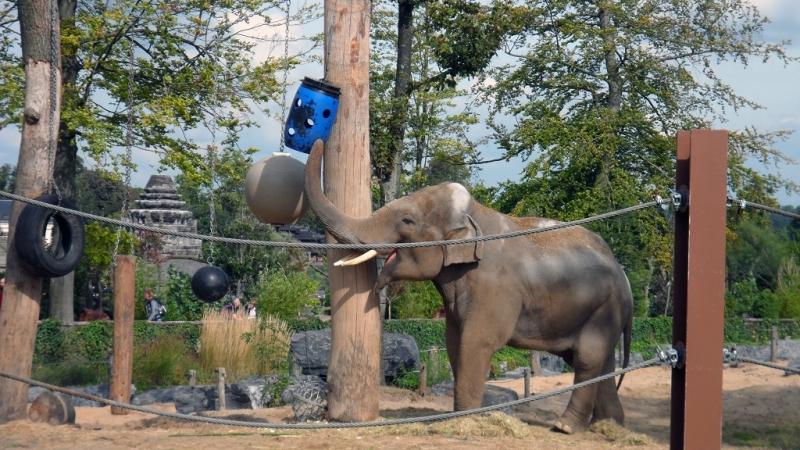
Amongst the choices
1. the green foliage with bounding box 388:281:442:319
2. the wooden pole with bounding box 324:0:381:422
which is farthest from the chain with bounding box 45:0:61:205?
the green foliage with bounding box 388:281:442:319

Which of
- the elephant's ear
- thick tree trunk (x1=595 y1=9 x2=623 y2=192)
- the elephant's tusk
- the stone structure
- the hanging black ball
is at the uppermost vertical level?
thick tree trunk (x1=595 y1=9 x2=623 y2=192)

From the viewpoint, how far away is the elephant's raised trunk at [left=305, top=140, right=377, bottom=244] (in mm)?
6270

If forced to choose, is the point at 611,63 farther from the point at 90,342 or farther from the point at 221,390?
the point at 221,390

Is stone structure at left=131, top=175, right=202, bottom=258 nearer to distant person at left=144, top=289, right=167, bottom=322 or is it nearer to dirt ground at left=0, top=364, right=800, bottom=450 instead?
distant person at left=144, top=289, right=167, bottom=322

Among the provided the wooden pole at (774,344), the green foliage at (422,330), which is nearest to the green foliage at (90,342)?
the green foliage at (422,330)

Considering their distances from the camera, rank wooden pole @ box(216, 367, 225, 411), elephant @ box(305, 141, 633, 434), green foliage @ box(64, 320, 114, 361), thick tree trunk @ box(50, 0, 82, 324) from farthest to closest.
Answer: thick tree trunk @ box(50, 0, 82, 324)
green foliage @ box(64, 320, 114, 361)
wooden pole @ box(216, 367, 225, 411)
elephant @ box(305, 141, 633, 434)

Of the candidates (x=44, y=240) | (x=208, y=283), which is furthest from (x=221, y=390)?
(x=44, y=240)

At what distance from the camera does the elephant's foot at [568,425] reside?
7.11 metres

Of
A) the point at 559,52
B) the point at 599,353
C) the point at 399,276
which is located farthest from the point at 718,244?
the point at 559,52

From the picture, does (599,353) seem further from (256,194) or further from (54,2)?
(54,2)

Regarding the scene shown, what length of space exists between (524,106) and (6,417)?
1663 cm

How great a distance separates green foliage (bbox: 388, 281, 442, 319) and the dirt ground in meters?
9.26

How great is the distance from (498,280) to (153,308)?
44.3ft

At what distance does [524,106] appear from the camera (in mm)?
22656
